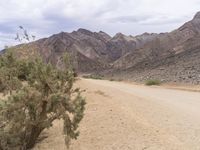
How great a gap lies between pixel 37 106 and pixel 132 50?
11078cm

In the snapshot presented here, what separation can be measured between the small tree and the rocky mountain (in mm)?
47344

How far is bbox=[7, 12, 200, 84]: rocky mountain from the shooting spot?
7219 centimetres

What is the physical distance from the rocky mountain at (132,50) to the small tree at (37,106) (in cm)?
4734

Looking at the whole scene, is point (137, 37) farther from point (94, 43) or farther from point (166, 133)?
point (166, 133)

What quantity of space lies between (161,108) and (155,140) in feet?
24.5

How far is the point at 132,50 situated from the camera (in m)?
121

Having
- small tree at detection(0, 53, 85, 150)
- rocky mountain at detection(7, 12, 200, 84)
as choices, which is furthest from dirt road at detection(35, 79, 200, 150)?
rocky mountain at detection(7, 12, 200, 84)

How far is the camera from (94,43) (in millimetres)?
133625

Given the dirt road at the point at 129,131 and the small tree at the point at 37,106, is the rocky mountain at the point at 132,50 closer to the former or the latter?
the dirt road at the point at 129,131

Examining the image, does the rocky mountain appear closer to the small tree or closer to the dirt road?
the dirt road

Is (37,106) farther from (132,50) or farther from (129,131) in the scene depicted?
(132,50)

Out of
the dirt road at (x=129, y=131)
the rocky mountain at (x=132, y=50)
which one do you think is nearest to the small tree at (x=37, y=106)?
the dirt road at (x=129, y=131)

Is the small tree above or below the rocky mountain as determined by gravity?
below

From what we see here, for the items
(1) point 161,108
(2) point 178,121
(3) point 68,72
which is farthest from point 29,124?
(1) point 161,108
